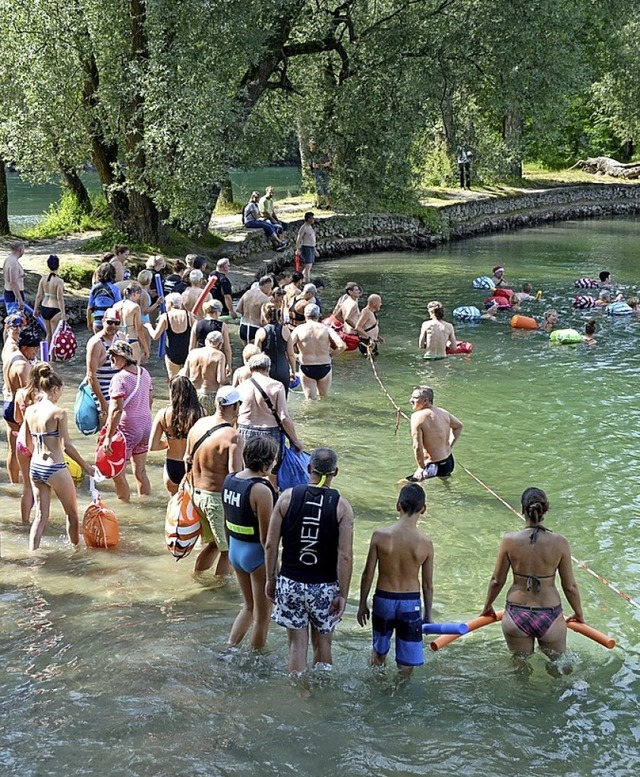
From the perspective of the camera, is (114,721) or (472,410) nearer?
(114,721)

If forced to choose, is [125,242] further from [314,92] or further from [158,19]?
[314,92]

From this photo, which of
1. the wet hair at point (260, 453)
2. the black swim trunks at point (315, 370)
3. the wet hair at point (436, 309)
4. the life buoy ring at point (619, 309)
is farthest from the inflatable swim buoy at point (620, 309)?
the wet hair at point (260, 453)

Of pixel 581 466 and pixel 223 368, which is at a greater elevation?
pixel 223 368

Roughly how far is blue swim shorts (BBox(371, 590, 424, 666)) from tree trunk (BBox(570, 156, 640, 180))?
46.4m

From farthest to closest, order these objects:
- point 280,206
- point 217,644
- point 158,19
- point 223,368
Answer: point 280,206
point 158,19
point 223,368
point 217,644

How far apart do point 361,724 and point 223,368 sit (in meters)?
4.96

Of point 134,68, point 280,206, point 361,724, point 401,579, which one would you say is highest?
point 134,68

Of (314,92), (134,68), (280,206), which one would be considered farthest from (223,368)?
(280,206)

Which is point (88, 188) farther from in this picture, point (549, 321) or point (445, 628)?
point (445, 628)

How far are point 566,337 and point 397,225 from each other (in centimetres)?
1564

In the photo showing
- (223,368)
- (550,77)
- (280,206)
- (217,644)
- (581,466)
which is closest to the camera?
(217,644)

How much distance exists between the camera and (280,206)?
32.4 meters

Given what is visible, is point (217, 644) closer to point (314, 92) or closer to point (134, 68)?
point (134, 68)

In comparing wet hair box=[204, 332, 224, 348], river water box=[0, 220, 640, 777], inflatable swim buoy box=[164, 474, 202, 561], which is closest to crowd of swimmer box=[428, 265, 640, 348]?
river water box=[0, 220, 640, 777]
